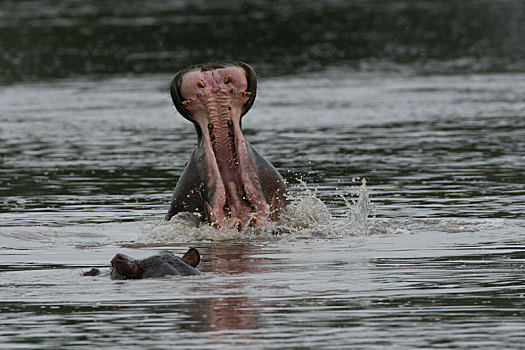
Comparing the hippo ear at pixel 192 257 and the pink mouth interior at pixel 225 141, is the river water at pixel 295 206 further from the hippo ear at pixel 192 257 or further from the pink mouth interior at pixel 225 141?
the pink mouth interior at pixel 225 141

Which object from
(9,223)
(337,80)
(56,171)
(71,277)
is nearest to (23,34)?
(337,80)

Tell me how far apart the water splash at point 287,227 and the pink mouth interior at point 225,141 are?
153mm

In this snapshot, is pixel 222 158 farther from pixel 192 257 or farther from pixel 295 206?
pixel 192 257

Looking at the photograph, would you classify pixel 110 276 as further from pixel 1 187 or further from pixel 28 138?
pixel 28 138

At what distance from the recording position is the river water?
7707 mm

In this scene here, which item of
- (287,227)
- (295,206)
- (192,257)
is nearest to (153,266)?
(192,257)

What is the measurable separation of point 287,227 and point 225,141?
864mm

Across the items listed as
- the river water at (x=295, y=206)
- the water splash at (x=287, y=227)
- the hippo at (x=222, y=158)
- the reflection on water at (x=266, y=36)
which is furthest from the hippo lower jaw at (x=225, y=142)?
the reflection on water at (x=266, y=36)

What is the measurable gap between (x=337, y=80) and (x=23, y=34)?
17.7m

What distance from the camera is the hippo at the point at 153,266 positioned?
29.4 feet

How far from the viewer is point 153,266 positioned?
359 inches

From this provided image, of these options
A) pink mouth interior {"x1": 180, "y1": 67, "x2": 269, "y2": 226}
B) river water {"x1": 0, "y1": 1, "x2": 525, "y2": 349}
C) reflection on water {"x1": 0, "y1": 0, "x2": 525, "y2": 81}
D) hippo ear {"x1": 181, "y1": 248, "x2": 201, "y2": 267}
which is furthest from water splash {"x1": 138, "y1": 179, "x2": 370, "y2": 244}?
reflection on water {"x1": 0, "y1": 0, "x2": 525, "y2": 81}

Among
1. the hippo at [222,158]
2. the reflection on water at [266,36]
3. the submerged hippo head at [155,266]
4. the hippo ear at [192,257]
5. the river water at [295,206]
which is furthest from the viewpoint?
the reflection on water at [266,36]

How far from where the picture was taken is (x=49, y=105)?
81.6ft
